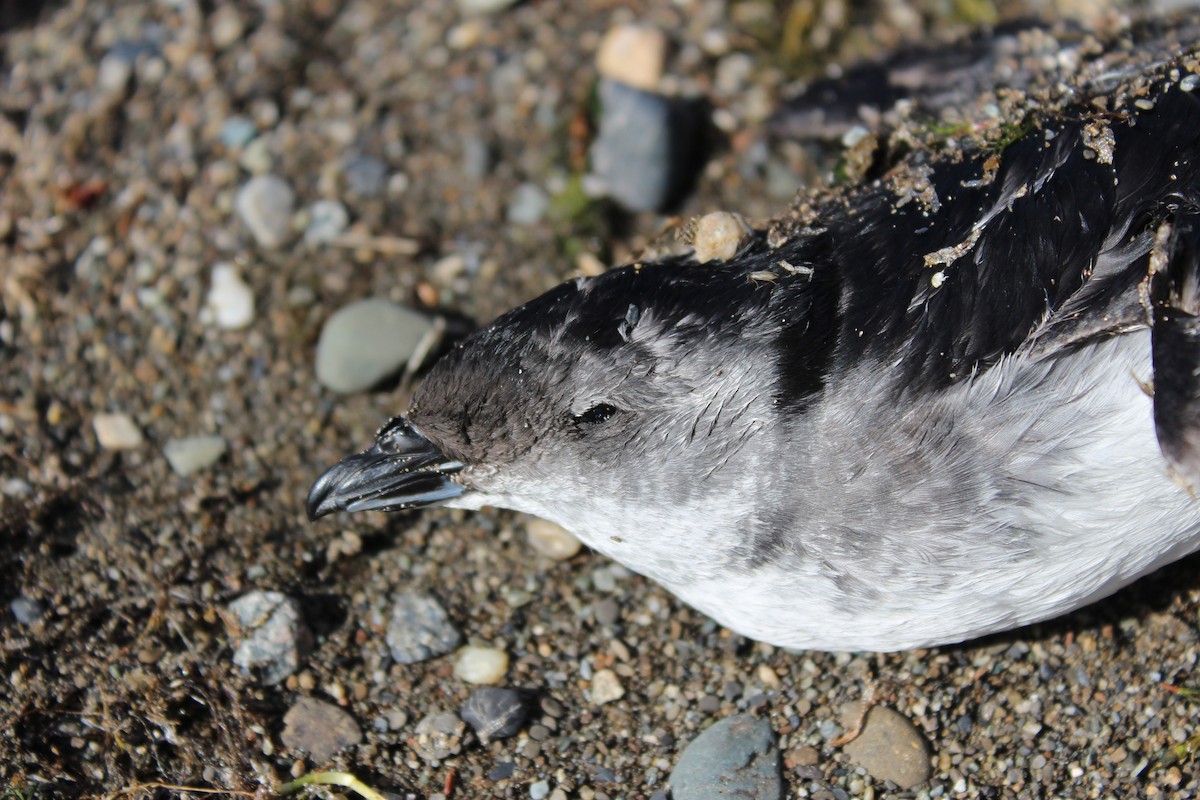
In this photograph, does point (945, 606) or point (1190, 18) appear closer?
point (945, 606)

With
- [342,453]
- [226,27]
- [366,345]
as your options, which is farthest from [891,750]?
[226,27]

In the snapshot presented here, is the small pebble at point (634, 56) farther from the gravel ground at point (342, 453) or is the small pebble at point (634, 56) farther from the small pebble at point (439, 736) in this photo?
the small pebble at point (439, 736)

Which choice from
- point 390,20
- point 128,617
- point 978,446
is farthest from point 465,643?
point 390,20

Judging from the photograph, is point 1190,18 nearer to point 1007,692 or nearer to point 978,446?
point 978,446

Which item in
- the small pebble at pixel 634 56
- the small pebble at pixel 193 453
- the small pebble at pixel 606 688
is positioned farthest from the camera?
the small pebble at pixel 634 56

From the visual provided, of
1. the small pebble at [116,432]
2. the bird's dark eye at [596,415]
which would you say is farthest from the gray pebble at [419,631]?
the small pebble at [116,432]

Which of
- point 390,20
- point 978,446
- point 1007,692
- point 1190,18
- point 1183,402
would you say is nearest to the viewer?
point 1183,402

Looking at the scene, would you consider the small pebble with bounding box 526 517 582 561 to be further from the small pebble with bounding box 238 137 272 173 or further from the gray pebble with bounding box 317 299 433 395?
the small pebble with bounding box 238 137 272 173
